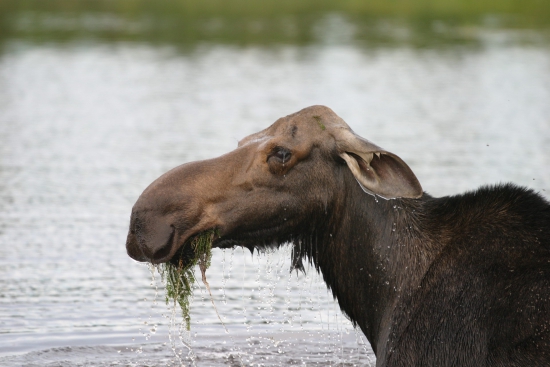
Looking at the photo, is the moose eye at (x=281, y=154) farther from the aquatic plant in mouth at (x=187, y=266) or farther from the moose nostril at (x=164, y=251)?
the moose nostril at (x=164, y=251)

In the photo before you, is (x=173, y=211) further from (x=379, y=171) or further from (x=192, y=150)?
(x=192, y=150)

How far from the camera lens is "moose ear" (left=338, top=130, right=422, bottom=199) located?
607 centimetres

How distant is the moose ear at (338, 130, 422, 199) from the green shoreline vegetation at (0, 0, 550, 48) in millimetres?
30633

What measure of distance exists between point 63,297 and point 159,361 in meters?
2.04

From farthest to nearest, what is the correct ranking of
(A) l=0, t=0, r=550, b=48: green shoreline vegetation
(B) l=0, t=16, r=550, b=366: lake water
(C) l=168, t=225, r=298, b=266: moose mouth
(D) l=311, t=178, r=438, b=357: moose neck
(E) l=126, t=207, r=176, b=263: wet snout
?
1. (A) l=0, t=0, r=550, b=48: green shoreline vegetation
2. (B) l=0, t=16, r=550, b=366: lake water
3. (D) l=311, t=178, r=438, b=357: moose neck
4. (C) l=168, t=225, r=298, b=266: moose mouth
5. (E) l=126, t=207, r=176, b=263: wet snout

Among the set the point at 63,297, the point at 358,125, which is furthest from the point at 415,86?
the point at 63,297

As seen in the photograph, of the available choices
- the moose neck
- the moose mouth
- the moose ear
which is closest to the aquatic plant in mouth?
the moose mouth

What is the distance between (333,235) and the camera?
21.5 feet

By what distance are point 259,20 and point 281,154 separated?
40.0m

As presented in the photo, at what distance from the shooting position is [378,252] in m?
6.53

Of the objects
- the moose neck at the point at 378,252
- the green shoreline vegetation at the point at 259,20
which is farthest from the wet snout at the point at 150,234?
the green shoreline vegetation at the point at 259,20

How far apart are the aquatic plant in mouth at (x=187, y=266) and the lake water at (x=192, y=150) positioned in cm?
60

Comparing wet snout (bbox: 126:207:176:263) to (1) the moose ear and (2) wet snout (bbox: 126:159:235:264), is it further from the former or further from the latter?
(1) the moose ear

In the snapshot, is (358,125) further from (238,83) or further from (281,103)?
(238,83)
